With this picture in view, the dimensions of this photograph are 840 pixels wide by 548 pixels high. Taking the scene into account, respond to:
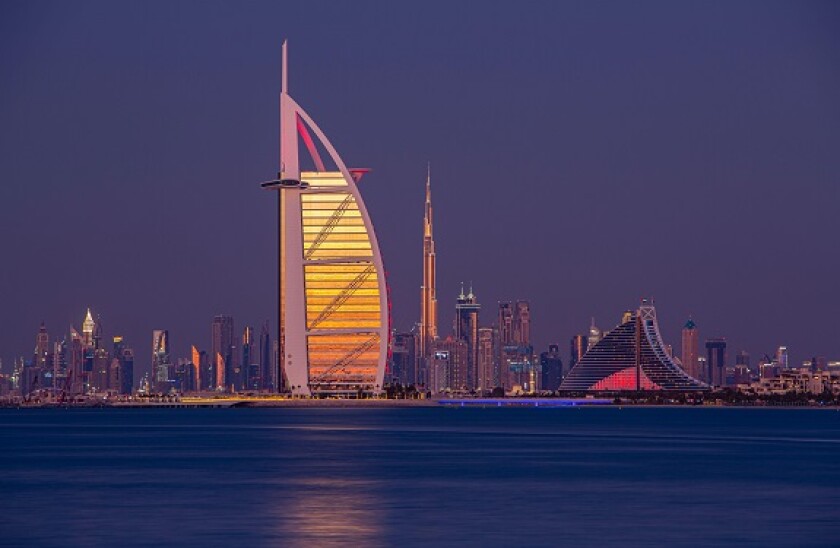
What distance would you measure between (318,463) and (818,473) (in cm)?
3125

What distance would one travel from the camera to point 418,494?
8456 cm

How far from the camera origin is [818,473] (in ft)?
336

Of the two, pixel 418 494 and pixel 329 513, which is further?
pixel 418 494

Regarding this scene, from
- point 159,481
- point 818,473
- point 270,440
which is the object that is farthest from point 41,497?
point 270,440

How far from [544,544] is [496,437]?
354 ft

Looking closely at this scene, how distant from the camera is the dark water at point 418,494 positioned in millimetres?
64938

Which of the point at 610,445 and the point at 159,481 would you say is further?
the point at 610,445

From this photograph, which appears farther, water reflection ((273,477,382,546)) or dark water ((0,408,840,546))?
dark water ((0,408,840,546))

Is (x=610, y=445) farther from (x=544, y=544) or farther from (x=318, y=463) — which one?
(x=544, y=544)

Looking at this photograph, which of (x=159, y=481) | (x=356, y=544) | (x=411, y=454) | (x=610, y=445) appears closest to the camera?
(x=356, y=544)

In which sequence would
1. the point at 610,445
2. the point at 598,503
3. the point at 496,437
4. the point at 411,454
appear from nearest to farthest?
the point at 598,503 < the point at 411,454 < the point at 610,445 < the point at 496,437

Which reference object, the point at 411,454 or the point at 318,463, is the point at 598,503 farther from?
the point at 411,454

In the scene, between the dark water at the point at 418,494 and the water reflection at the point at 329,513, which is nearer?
the water reflection at the point at 329,513

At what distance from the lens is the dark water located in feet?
213
